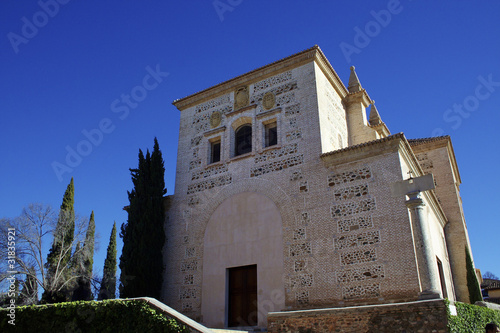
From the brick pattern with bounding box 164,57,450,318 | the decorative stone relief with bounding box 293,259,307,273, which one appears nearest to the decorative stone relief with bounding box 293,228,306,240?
the brick pattern with bounding box 164,57,450,318

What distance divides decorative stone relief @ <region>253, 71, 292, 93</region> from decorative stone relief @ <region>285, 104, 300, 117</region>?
1.17m

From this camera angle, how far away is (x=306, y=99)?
13.9 m

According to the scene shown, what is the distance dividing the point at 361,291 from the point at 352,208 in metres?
2.25

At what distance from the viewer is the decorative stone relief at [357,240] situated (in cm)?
1105

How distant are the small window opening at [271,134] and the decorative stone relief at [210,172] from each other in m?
1.76

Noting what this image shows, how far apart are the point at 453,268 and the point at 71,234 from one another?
16595mm

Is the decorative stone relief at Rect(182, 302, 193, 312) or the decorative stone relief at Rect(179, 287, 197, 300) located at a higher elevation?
the decorative stone relief at Rect(179, 287, 197, 300)

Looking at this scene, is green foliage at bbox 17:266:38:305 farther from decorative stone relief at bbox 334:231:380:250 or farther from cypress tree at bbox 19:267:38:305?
decorative stone relief at bbox 334:231:380:250

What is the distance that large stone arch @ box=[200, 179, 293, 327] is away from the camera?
476 inches

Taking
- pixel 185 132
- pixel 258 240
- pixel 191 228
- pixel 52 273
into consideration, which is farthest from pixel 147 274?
pixel 52 273

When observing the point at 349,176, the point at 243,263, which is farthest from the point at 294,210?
the point at 243,263

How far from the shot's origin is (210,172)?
14.9 m

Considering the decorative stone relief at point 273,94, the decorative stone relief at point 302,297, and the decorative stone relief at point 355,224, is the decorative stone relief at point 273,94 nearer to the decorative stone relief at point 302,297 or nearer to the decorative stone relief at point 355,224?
the decorative stone relief at point 355,224

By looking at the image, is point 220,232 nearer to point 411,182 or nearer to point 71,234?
point 411,182
